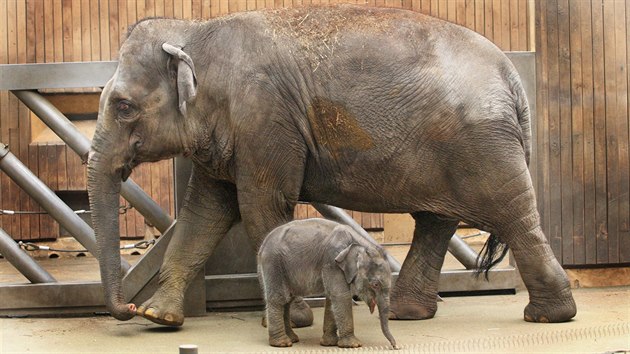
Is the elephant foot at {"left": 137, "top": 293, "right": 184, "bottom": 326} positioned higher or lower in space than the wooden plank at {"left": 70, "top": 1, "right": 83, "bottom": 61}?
lower

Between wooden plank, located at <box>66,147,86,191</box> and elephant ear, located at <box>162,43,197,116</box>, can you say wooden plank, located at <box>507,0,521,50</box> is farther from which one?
elephant ear, located at <box>162,43,197,116</box>

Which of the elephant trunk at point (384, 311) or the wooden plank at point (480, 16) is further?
the wooden plank at point (480, 16)

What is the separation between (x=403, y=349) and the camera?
28.9 feet

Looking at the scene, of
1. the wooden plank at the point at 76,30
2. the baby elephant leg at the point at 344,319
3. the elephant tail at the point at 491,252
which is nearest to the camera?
the baby elephant leg at the point at 344,319

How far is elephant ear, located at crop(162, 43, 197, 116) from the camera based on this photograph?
9.66 metres

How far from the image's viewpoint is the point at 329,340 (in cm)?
891

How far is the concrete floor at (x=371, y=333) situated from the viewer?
9.02m

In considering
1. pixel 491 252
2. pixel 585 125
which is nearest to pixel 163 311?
pixel 491 252

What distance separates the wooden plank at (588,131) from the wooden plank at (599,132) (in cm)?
3

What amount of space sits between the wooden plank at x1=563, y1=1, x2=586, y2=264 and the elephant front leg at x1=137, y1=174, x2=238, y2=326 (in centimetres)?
341

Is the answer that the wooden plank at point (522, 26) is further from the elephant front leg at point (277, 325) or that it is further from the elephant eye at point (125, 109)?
the elephant front leg at point (277, 325)

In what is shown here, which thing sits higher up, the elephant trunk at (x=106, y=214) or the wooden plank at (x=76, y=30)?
the wooden plank at (x=76, y=30)

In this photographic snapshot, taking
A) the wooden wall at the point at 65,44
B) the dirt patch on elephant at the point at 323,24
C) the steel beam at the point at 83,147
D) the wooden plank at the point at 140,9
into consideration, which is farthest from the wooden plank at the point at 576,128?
the wooden plank at the point at 140,9

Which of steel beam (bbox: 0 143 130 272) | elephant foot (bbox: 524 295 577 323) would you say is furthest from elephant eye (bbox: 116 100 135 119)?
elephant foot (bbox: 524 295 577 323)
